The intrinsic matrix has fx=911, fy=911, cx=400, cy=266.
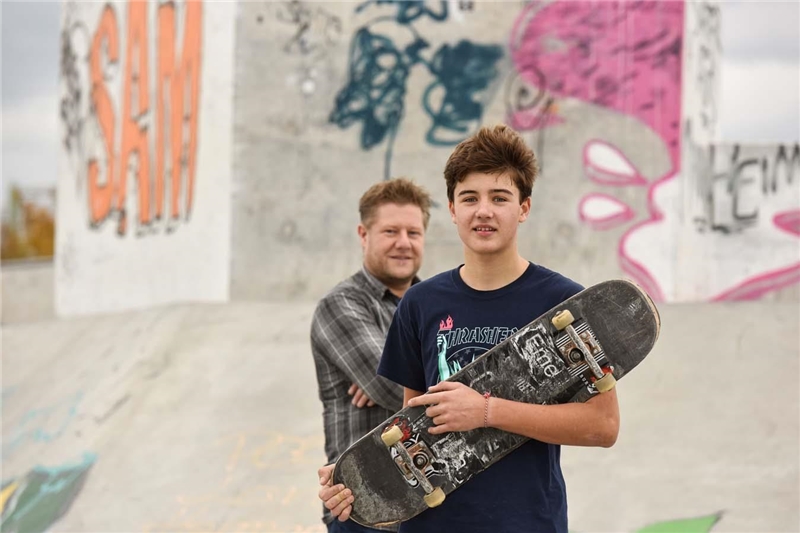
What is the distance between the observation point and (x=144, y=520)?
22.1ft

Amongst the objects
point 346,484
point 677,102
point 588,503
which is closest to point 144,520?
point 588,503

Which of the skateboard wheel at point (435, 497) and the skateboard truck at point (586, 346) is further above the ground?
the skateboard truck at point (586, 346)

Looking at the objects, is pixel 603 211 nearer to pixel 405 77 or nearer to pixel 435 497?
pixel 405 77

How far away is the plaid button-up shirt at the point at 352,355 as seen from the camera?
3.28 metres

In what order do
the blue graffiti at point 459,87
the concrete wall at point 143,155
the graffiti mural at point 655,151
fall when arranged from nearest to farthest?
the graffiti mural at point 655,151, the blue graffiti at point 459,87, the concrete wall at point 143,155

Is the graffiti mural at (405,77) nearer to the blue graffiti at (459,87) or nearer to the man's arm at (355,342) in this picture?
the blue graffiti at (459,87)

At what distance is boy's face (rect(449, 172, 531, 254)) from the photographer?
2549mm

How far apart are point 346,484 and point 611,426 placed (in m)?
0.82

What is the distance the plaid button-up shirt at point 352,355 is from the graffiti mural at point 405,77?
7.13 metres

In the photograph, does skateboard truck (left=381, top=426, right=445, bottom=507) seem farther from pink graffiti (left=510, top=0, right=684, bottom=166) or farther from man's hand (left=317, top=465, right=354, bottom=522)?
pink graffiti (left=510, top=0, right=684, bottom=166)

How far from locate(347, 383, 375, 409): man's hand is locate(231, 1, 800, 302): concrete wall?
6989 mm

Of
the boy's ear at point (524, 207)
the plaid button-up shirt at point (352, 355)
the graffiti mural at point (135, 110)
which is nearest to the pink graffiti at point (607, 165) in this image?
the graffiti mural at point (135, 110)

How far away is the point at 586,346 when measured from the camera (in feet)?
8.22

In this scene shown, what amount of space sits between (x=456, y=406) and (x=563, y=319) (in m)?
0.37
